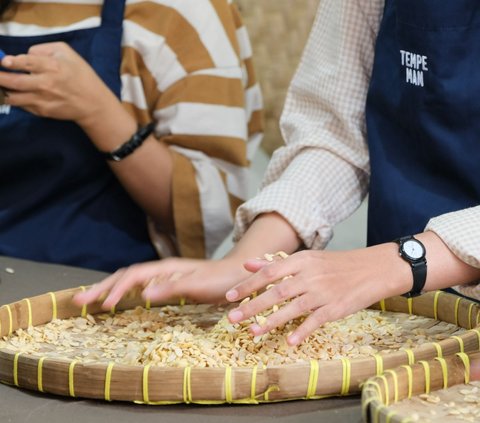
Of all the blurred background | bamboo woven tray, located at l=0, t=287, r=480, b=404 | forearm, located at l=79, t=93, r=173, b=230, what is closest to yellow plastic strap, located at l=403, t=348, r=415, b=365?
bamboo woven tray, located at l=0, t=287, r=480, b=404

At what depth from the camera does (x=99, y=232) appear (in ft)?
5.66

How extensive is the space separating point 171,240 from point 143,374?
97cm

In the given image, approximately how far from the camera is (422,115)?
1193mm

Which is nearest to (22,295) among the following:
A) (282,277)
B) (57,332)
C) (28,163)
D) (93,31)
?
(57,332)

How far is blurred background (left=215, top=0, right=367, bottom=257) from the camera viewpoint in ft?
7.76

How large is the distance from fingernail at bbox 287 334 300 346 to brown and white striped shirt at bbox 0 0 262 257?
86 centimetres

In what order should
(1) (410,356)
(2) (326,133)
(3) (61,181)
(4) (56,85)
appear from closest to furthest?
1. (1) (410,356)
2. (2) (326,133)
3. (4) (56,85)
4. (3) (61,181)

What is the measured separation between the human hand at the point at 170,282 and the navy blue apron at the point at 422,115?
24cm

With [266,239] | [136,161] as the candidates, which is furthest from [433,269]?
[136,161]

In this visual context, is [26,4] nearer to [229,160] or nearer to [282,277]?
[229,160]

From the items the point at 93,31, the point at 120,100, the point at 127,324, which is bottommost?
the point at 127,324

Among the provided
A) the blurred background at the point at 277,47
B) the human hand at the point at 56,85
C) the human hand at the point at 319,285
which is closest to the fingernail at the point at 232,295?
the human hand at the point at 319,285

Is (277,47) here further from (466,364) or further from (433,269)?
(466,364)

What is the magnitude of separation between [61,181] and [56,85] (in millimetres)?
187
